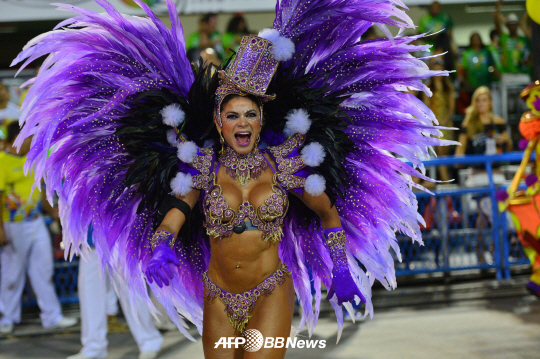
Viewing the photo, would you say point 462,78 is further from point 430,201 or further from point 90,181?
point 90,181

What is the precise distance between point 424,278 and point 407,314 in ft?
3.86

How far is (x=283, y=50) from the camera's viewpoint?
10.0 feet

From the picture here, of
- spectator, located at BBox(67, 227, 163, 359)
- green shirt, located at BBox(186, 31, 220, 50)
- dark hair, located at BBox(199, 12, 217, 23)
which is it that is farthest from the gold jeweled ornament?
dark hair, located at BBox(199, 12, 217, 23)

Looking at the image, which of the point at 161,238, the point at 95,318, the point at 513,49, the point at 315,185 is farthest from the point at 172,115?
the point at 513,49

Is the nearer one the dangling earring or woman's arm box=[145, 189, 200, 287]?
woman's arm box=[145, 189, 200, 287]

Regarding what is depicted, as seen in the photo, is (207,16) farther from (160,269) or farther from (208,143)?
(160,269)

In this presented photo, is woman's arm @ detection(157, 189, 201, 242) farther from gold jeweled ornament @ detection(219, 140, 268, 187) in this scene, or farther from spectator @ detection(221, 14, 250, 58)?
spectator @ detection(221, 14, 250, 58)

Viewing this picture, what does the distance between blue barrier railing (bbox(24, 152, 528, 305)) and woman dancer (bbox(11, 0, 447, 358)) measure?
3.75 metres

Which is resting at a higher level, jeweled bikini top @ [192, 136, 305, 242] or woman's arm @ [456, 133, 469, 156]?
woman's arm @ [456, 133, 469, 156]

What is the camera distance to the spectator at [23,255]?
6.00 metres

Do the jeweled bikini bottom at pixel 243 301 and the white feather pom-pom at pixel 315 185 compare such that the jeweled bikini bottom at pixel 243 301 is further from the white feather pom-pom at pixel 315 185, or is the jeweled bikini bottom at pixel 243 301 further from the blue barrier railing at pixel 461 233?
the blue barrier railing at pixel 461 233

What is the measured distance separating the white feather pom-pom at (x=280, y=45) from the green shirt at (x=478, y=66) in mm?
6354

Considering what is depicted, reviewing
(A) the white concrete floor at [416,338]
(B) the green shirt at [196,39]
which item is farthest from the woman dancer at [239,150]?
(B) the green shirt at [196,39]

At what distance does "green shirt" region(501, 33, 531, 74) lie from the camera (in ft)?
29.2
